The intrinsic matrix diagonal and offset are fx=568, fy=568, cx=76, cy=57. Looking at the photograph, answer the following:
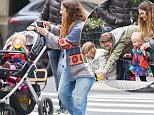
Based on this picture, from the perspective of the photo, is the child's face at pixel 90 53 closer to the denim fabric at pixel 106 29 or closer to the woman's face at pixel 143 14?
the denim fabric at pixel 106 29

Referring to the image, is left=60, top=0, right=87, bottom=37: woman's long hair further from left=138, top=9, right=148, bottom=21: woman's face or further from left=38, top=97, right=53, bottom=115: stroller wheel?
left=138, top=9, right=148, bottom=21: woman's face

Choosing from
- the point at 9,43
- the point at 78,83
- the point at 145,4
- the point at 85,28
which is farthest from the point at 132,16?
the point at 9,43

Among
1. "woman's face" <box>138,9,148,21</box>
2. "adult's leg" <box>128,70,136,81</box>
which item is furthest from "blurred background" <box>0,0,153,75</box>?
"adult's leg" <box>128,70,136,81</box>

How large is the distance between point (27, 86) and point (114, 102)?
10.3 ft

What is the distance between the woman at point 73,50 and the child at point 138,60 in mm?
1441

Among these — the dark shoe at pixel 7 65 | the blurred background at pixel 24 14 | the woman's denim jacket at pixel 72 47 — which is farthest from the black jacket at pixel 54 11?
the woman's denim jacket at pixel 72 47

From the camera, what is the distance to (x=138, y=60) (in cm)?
379

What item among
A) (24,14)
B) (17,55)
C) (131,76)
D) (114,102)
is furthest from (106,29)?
(24,14)

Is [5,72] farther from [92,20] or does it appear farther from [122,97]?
[122,97]

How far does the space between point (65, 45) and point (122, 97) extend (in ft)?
16.9

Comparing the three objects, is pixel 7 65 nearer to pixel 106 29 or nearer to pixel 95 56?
pixel 95 56

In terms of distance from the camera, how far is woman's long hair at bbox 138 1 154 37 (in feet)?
12.1

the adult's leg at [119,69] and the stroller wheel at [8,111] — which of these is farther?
the stroller wheel at [8,111]

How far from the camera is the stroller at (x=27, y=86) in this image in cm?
654
